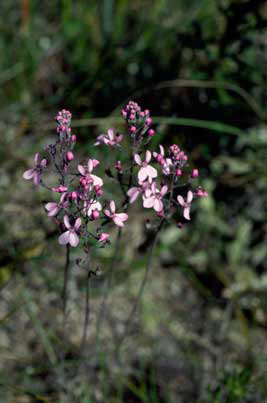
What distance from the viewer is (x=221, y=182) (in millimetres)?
4539

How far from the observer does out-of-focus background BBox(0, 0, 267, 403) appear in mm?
3545

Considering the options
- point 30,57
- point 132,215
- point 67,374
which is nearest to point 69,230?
point 67,374

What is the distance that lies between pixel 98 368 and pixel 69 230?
184 cm

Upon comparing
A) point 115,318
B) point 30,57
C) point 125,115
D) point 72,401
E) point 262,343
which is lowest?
point 72,401

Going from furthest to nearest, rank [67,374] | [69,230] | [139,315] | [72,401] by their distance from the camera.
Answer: [139,315] < [67,374] < [72,401] < [69,230]

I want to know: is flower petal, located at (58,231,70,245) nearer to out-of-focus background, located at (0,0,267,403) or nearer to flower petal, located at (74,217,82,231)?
flower petal, located at (74,217,82,231)

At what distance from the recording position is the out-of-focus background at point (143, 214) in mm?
3545

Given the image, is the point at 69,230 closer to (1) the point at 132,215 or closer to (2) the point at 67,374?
(2) the point at 67,374

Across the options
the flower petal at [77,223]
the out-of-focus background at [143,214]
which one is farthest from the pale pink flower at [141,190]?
the out-of-focus background at [143,214]

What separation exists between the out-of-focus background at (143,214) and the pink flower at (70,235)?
1370mm

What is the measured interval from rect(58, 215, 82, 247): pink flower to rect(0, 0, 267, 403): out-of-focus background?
1370 mm

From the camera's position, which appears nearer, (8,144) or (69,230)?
(69,230)

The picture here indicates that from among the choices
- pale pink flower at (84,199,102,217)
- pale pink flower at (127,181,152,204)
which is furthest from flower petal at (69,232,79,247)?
pale pink flower at (127,181,152,204)

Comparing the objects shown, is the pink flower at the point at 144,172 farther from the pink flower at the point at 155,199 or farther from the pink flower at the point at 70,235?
the pink flower at the point at 70,235
